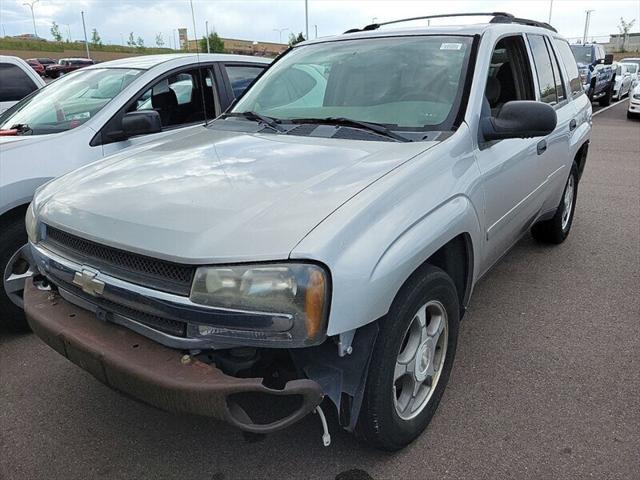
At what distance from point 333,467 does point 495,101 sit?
2296 mm

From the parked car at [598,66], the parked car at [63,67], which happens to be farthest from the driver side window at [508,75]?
the parked car at [63,67]

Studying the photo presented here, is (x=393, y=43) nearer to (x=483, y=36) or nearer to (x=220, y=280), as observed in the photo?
(x=483, y=36)

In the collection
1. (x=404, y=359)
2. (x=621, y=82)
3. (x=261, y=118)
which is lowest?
(x=621, y=82)

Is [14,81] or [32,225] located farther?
[14,81]

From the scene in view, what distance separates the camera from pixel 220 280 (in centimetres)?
188

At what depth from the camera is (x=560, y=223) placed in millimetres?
4957

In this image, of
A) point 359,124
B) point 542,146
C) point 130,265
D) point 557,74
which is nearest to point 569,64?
point 557,74

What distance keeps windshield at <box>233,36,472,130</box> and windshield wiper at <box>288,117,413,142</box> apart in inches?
1.6

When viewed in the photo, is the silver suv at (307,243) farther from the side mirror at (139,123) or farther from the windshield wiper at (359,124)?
the side mirror at (139,123)

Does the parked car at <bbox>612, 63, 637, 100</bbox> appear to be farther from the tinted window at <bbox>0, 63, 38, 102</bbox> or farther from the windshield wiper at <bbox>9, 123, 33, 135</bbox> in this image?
the windshield wiper at <bbox>9, 123, 33, 135</bbox>

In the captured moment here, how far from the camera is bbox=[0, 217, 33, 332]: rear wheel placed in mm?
3416

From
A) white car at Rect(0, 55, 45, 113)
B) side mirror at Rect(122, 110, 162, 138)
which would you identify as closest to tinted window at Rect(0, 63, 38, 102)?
white car at Rect(0, 55, 45, 113)

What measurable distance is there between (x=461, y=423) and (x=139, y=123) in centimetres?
292

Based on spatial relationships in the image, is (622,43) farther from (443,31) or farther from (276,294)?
(276,294)
